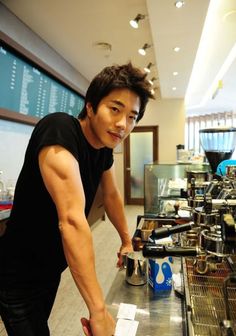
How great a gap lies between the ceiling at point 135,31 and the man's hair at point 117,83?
161 cm

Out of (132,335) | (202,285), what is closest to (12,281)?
(132,335)

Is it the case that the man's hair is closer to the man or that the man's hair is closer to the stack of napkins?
the man

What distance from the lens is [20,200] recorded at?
3.01 ft

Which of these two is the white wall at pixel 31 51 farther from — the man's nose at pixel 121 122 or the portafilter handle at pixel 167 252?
the portafilter handle at pixel 167 252

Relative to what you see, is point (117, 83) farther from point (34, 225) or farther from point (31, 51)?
point (31, 51)

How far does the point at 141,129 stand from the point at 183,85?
1.76m

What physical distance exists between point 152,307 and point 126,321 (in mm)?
130

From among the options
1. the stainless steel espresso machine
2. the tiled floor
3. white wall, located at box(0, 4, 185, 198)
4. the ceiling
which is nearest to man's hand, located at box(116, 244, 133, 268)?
the stainless steel espresso machine

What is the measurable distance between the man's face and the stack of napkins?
571mm

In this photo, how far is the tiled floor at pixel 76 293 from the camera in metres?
2.02

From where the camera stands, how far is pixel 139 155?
6.49 meters

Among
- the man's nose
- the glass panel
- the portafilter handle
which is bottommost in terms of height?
the portafilter handle

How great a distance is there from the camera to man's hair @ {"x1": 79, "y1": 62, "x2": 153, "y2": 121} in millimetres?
873

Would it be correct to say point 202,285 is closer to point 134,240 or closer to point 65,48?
point 134,240
